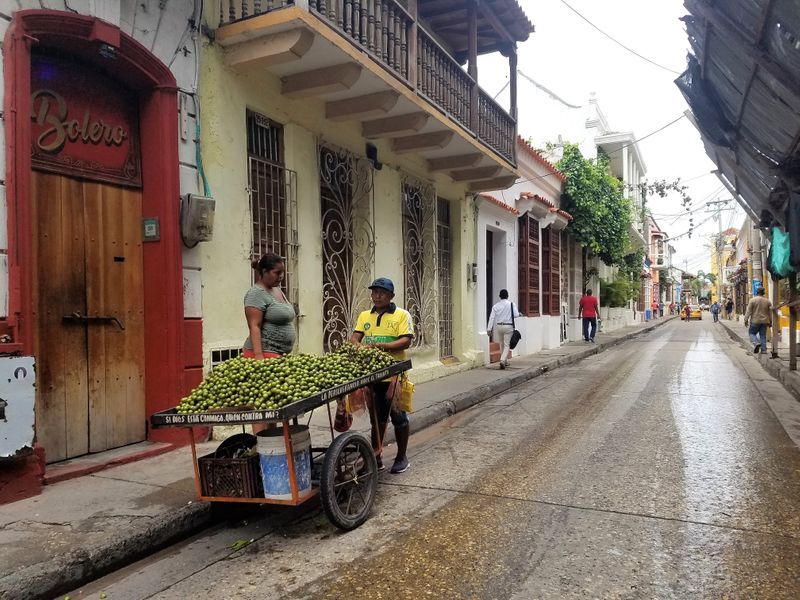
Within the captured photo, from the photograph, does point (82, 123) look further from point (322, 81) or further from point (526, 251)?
point (526, 251)

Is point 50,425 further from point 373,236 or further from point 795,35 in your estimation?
point 795,35

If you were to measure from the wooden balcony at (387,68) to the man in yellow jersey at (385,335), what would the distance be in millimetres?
2823

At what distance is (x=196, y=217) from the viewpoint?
5.37 meters

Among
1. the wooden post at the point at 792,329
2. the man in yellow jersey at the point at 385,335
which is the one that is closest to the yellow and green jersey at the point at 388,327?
the man in yellow jersey at the point at 385,335

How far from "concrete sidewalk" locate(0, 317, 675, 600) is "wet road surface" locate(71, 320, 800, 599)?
0.13m

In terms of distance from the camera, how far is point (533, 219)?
1602 centimetres

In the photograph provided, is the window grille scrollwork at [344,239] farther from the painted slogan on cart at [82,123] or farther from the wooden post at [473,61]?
the painted slogan on cart at [82,123]

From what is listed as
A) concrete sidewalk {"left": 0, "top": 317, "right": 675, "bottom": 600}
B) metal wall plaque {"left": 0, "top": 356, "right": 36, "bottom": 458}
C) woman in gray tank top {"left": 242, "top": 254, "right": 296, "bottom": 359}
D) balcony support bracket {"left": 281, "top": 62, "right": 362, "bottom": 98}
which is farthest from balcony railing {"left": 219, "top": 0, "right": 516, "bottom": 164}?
concrete sidewalk {"left": 0, "top": 317, "right": 675, "bottom": 600}

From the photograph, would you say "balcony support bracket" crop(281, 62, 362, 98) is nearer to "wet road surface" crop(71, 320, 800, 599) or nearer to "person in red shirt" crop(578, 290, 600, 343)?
"wet road surface" crop(71, 320, 800, 599)

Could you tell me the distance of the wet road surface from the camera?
2.99 meters

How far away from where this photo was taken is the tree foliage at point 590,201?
61.6ft

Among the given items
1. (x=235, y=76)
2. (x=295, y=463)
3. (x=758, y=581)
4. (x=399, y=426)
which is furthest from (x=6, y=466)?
(x=758, y=581)

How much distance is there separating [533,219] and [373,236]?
8.47 meters

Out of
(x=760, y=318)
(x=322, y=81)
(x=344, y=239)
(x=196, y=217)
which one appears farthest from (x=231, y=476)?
(x=760, y=318)
